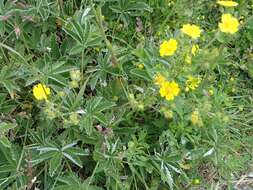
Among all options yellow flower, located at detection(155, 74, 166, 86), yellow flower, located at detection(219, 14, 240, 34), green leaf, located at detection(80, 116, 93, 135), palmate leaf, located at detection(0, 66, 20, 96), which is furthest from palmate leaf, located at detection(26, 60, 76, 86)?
yellow flower, located at detection(219, 14, 240, 34)

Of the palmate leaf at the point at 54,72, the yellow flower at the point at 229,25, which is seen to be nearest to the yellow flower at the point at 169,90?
the yellow flower at the point at 229,25

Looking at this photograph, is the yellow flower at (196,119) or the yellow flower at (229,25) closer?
the yellow flower at (229,25)

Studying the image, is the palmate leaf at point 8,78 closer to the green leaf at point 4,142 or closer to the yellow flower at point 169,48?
the green leaf at point 4,142

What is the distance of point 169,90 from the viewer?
173 cm

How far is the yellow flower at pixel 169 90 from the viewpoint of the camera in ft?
5.65

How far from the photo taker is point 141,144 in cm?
186

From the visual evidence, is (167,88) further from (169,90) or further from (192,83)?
(192,83)

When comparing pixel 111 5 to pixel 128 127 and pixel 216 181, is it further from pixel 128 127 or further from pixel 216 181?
pixel 216 181

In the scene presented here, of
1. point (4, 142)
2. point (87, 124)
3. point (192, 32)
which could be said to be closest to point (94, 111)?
point (87, 124)

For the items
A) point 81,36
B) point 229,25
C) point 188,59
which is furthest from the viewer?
point 81,36

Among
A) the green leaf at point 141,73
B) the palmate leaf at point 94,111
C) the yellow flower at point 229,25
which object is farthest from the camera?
the green leaf at point 141,73

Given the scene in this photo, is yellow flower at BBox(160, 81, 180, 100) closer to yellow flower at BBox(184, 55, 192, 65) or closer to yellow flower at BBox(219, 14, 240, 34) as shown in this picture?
yellow flower at BBox(184, 55, 192, 65)


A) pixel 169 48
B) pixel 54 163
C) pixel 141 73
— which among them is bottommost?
pixel 54 163

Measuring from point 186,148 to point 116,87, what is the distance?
0.34 m
